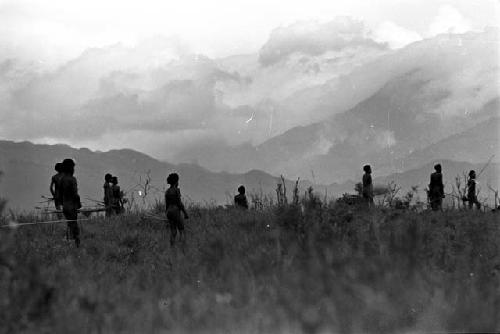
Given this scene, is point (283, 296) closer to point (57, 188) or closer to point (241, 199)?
point (57, 188)

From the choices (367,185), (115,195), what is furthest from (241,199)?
(115,195)

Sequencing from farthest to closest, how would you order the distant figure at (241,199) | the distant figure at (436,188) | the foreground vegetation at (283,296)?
the distant figure at (241,199) < the distant figure at (436,188) < the foreground vegetation at (283,296)

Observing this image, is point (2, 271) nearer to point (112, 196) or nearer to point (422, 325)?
point (422, 325)

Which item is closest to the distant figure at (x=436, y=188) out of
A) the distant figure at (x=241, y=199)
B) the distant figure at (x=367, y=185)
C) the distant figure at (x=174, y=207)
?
the distant figure at (x=367, y=185)

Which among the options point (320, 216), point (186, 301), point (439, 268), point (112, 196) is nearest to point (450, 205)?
point (320, 216)

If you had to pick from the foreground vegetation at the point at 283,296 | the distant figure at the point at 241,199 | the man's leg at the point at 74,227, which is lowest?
the foreground vegetation at the point at 283,296

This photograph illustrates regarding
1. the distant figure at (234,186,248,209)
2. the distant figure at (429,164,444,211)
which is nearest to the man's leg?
the distant figure at (234,186,248,209)

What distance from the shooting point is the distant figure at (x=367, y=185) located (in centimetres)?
1675

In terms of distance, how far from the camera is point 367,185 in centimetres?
1733

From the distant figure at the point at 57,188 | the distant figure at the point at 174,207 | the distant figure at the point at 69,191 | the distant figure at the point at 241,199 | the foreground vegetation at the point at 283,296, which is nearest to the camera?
the foreground vegetation at the point at 283,296

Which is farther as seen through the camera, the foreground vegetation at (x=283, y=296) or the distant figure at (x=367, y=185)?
the distant figure at (x=367, y=185)

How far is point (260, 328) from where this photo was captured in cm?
435

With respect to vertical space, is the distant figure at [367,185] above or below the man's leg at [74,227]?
above

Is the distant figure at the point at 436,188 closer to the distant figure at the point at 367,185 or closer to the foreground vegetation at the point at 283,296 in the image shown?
the distant figure at the point at 367,185
